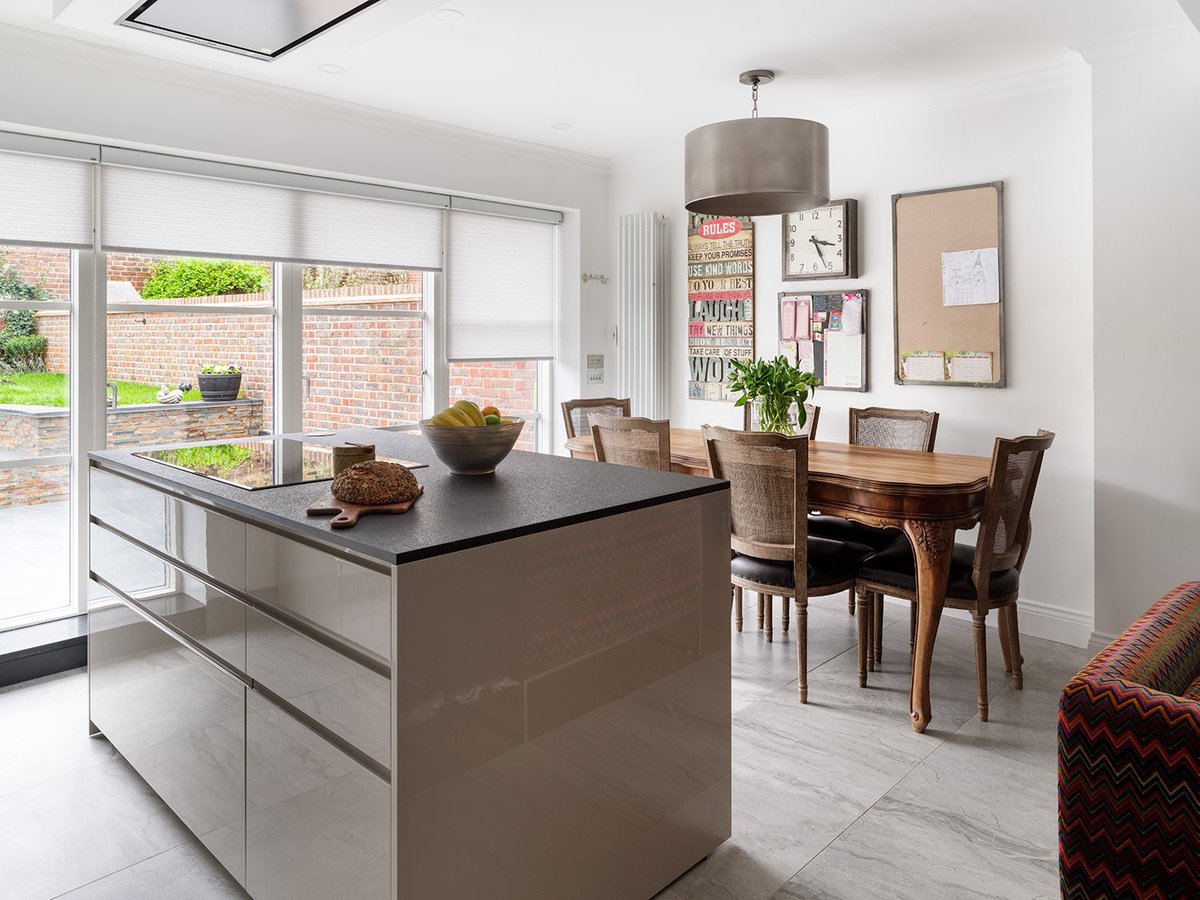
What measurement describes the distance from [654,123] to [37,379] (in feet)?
10.5

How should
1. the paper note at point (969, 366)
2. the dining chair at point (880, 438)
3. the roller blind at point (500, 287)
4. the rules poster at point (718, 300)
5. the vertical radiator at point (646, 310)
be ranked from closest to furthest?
1. the dining chair at point (880, 438)
2. the paper note at point (969, 366)
3. the rules poster at point (718, 300)
4. the roller blind at point (500, 287)
5. the vertical radiator at point (646, 310)

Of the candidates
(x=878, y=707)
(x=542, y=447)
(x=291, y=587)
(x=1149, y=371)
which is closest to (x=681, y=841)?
(x=291, y=587)

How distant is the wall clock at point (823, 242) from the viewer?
4.21 metres

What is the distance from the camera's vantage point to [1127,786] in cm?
128

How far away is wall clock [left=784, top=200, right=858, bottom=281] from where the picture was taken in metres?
4.21

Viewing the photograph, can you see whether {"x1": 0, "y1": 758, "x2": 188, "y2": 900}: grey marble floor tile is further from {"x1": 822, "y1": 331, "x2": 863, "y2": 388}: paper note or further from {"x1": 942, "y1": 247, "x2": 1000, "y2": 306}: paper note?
{"x1": 942, "y1": 247, "x2": 1000, "y2": 306}: paper note

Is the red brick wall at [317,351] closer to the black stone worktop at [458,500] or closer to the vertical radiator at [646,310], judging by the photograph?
the vertical radiator at [646,310]

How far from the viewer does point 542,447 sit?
5555mm

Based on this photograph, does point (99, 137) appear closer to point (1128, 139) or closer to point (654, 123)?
point (654, 123)

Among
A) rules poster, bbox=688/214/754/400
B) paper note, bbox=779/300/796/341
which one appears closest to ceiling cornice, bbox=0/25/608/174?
rules poster, bbox=688/214/754/400

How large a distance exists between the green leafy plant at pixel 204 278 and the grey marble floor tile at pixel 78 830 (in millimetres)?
2179

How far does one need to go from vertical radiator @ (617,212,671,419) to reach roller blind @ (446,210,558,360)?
501mm

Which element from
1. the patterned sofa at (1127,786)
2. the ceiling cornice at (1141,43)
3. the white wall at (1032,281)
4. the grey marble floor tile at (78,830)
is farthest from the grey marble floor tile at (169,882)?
the ceiling cornice at (1141,43)

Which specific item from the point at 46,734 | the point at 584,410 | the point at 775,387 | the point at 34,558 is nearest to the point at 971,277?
the point at 775,387
